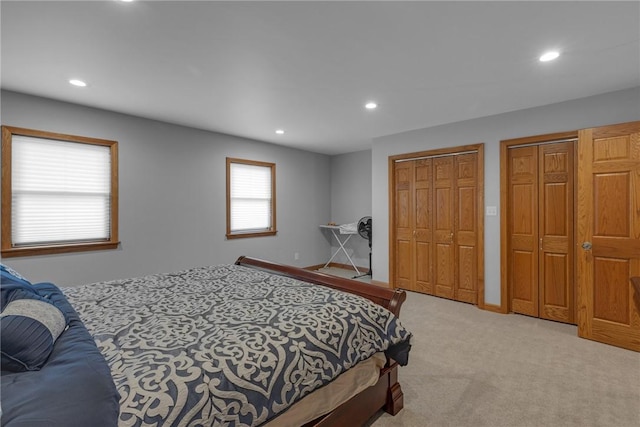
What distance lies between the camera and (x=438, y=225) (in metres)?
4.20

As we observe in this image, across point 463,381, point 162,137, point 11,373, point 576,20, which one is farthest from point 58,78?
point 463,381

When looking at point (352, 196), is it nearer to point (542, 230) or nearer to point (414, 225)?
point (414, 225)

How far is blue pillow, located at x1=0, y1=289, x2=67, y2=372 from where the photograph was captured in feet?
3.07

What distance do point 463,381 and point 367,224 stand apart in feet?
10.8

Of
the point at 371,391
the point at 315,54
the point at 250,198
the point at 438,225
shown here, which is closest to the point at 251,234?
the point at 250,198

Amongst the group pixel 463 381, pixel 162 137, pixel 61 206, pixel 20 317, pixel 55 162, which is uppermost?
pixel 162 137

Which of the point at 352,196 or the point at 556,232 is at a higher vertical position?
the point at 352,196

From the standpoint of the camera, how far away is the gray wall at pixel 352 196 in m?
5.87

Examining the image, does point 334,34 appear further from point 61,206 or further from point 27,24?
point 61,206

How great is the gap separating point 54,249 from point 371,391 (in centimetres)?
338

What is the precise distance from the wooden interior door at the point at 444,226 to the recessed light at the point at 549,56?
5.96 feet

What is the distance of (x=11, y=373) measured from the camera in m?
0.93

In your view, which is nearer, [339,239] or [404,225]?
[404,225]

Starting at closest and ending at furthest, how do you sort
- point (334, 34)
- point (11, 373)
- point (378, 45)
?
point (11, 373), point (334, 34), point (378, 45)
